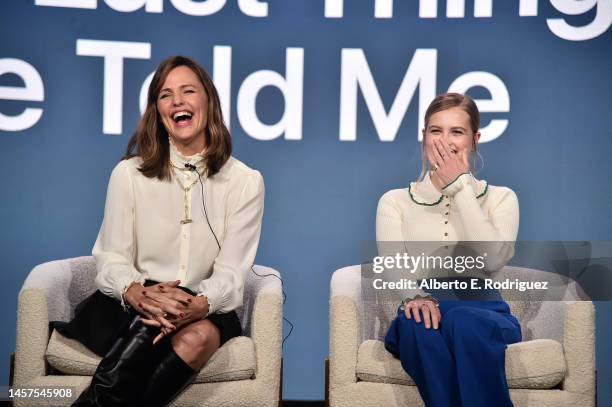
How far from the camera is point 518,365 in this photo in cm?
315

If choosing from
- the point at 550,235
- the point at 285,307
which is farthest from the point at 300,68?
the point at 550,235

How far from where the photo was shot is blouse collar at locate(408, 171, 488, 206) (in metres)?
3.54

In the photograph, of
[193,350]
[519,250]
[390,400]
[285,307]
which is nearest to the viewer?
[193,350]

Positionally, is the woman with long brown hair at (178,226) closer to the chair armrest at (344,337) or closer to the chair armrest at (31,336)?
Result: the chair armrest at (31,336)

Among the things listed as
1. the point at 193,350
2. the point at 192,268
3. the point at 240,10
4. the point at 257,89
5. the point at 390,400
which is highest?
the point at 240,10

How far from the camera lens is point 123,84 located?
4402 mm

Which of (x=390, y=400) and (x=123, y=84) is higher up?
(x=123, y=84)

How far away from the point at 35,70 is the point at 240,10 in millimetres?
1130

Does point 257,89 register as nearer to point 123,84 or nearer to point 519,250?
point 123,84

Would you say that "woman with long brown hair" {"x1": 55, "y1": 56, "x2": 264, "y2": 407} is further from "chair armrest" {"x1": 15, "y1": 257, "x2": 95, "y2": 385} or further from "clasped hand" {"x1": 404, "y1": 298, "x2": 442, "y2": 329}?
"clasped hand" {"x1": 404, "y1": 298, "x2": 442, "y2": 329}

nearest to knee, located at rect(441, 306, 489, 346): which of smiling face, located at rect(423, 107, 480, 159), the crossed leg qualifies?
smiling face, located at rect(423, 107, 480, 159)

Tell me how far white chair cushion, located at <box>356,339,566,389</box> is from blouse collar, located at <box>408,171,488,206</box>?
67cm

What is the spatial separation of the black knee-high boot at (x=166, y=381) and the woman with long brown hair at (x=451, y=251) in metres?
0.82

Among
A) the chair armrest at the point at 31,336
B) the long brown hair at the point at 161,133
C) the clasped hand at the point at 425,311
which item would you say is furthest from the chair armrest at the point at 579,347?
the chair armrest at the point at 31,336
